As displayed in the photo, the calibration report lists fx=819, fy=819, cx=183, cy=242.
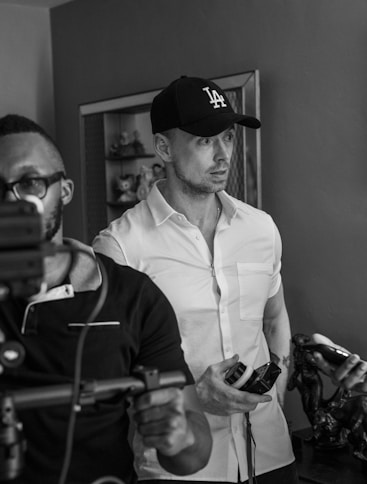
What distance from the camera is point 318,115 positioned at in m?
3.40

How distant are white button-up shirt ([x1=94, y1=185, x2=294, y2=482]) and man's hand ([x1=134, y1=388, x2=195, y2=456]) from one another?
796mm

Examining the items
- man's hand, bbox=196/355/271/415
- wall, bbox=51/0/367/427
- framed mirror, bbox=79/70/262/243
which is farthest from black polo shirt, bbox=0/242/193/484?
framed mirror, bbox=79/70/262/243

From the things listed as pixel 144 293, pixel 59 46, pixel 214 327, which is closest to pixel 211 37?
pixel 59 46

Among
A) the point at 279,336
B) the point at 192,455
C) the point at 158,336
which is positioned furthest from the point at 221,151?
the point at 192,455

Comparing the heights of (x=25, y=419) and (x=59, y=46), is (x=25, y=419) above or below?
below

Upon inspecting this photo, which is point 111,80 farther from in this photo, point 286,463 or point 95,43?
point 286,463

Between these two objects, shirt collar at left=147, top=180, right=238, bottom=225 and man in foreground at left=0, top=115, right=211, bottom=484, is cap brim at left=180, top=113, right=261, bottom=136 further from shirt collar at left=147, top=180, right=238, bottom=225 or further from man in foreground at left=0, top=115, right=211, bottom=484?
man in foreground at left=0, top=115, right=211, bottom=484

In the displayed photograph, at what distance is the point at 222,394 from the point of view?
2.02 meters

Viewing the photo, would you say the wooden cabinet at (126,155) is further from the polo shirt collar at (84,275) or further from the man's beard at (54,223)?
the man's beard at (54,223)

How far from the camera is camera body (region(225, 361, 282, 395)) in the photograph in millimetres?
2006

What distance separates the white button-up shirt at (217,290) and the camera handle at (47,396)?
0.98 m

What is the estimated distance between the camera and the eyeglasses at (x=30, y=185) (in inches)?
59.3

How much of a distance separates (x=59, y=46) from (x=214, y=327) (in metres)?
3.37

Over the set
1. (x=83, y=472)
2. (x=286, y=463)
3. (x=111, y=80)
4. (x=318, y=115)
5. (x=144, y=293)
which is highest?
(x=111, y=80)
